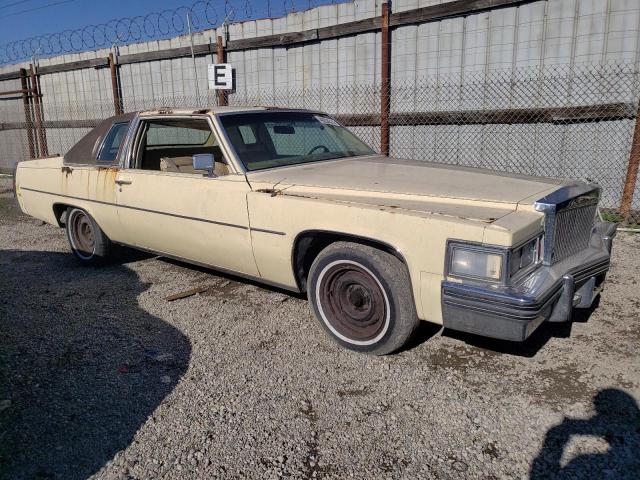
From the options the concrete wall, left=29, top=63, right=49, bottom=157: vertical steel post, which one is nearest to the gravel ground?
the concrete wall

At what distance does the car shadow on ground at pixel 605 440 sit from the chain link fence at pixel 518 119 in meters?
4.29

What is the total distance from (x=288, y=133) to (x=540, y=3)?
402 centimetres

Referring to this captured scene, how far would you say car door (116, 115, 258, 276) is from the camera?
3916 mm

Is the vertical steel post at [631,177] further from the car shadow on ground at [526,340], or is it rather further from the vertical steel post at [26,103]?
the vertical steel post at [26,103]

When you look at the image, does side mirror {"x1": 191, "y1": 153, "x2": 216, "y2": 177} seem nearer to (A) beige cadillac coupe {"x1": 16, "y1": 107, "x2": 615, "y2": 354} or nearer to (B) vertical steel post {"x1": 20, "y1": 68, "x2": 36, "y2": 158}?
(A) beige cadillac coupe {"x1": 16, "y1": 107, "x2": 615, "y2": 354}

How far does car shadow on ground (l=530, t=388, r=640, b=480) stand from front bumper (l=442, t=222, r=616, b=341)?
48 cm

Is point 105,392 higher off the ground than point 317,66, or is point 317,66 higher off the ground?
point 317,66

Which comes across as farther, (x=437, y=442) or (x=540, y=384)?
(x=540, y=384)

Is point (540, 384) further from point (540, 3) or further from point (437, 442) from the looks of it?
point (540, 3)

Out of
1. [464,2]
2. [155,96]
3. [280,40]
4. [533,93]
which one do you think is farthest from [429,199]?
[155,96]

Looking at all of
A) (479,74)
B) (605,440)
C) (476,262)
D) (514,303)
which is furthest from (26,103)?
(605,440)

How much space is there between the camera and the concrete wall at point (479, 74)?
625 centimetres

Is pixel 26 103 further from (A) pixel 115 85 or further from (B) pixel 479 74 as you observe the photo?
(B) pixel 479 74

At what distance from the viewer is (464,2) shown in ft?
22.5
